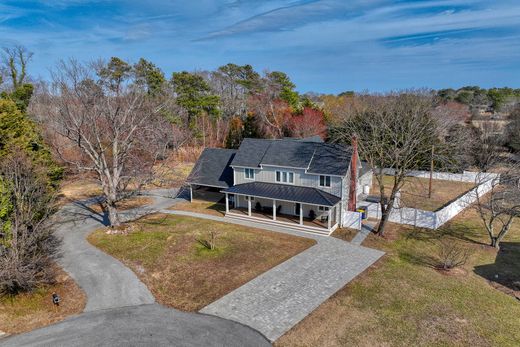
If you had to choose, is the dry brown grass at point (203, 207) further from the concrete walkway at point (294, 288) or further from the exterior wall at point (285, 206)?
the concrete walkway at point (294, 288)

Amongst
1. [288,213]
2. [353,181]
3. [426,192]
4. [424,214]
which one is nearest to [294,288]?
[288,213]

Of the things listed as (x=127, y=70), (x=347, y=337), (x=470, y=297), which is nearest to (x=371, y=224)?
(x=470, y=297)

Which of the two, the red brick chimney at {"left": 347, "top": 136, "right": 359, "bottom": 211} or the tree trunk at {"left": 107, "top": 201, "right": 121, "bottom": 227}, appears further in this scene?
the red brick chimney at {"left": 347, "top": 136, "right": 359, "bottom": 211}

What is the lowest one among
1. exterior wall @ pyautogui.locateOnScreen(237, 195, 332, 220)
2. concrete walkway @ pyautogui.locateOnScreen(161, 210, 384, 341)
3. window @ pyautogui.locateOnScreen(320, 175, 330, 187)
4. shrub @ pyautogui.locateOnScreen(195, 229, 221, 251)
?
concrete walkway @ pyautogui.locateOnScreen(161, 210, 384, 341)

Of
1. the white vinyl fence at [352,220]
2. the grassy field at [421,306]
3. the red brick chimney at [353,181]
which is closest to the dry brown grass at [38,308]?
the grassy field at [421,306]

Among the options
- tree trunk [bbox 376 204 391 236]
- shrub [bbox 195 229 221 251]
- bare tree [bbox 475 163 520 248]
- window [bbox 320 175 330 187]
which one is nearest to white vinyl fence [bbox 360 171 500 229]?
bare tree [bbox 475 163 520 248]

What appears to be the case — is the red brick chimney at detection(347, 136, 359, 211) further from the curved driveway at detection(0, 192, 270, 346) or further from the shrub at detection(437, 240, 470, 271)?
the curved driveway at detection(0, 192, 270, 346)
